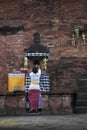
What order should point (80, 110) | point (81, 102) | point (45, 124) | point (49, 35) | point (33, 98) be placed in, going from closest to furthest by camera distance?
point (45, 124)
point (33, 98)
point (80, 110)
point (81, 102)
point (49, 35)

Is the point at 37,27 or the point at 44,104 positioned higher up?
the point at 37,27

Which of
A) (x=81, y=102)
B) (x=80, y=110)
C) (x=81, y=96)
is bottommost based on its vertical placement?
(x=80, y=110)

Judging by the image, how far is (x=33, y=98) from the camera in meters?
12.6

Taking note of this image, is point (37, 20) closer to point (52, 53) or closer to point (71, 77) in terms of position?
point (52, 53)

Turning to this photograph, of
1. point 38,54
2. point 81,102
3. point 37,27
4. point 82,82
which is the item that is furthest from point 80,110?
point 37,27

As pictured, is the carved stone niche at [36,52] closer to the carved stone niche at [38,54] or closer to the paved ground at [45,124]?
the carved stone niche at [38,54]

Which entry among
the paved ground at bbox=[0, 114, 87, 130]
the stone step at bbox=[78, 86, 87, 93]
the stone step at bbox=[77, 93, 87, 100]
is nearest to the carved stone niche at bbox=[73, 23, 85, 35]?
the stone step at bbox=[78, 86, 87, 93]

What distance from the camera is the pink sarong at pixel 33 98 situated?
494 inches

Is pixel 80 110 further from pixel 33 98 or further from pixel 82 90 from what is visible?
pixel 33 98

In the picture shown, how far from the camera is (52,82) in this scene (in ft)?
46.2

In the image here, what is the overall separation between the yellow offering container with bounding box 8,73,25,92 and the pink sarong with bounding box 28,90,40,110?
3.02 ft

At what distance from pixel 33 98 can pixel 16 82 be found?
1.35 metres

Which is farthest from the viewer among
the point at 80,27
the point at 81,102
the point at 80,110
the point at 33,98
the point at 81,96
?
the point at 80,27

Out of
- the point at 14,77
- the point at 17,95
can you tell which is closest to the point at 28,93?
the point at 17,95
